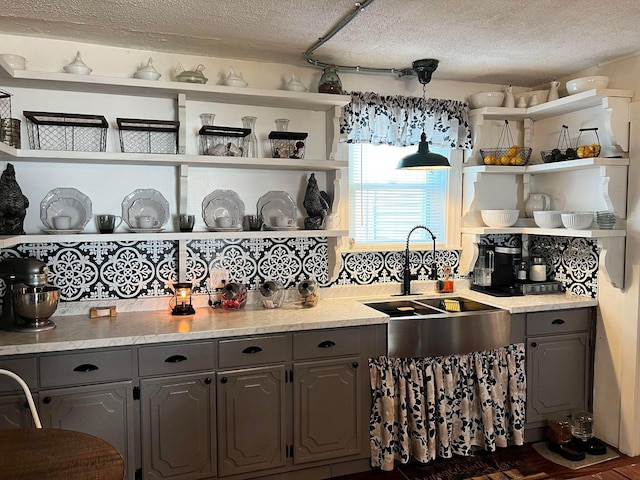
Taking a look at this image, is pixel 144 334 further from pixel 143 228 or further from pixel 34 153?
pixel 34 153

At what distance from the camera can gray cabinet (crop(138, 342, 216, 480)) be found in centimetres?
249

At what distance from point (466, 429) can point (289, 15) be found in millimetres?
2477

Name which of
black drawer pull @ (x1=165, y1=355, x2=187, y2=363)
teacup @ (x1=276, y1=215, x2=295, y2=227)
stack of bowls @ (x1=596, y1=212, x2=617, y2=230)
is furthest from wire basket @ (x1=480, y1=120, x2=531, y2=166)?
black drawer pull @ (x1=165, y1=355, x2=187, y2=363)

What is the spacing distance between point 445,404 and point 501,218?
4.44ft

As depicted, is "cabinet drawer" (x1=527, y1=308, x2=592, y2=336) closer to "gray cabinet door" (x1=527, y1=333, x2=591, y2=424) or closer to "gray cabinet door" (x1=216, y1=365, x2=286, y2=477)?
"gray cabinet door" (x1=527, y1=333, x2=591, y2=424)

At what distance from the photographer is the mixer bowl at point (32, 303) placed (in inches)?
98.5

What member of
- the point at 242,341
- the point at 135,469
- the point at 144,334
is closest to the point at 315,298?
the point at 242,341

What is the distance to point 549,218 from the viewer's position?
340 centimetres

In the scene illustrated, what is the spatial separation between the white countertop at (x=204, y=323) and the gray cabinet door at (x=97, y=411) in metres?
0.22

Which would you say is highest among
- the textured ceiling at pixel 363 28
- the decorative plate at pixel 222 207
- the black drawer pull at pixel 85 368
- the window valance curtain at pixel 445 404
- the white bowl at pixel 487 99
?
the textured ceiling at pixel 363 28

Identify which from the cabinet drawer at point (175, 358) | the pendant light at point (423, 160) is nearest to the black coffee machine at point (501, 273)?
the pendant light at point (423, 160)

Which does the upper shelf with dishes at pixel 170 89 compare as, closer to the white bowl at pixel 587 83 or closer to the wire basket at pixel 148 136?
the wire basket at pixel 148 136

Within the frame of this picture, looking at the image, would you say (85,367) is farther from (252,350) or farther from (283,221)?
(283,221)

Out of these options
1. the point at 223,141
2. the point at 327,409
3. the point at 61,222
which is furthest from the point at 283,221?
the point at 61,222
